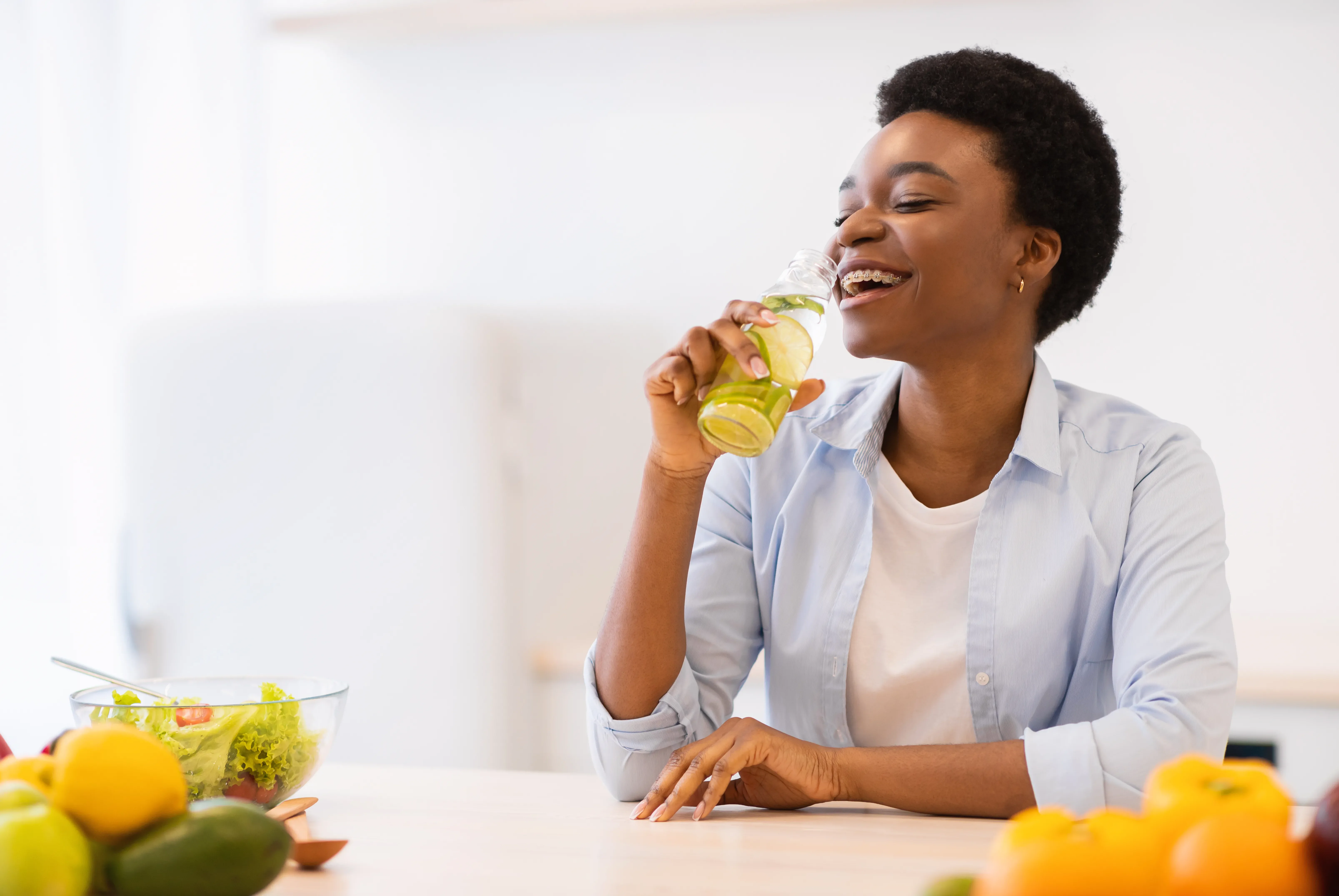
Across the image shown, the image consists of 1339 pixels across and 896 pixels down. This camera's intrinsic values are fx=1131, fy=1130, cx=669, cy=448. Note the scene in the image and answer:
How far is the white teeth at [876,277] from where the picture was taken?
1225mm

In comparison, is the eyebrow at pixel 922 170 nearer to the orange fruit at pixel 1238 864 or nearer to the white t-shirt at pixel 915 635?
the white t-shirt at pixel 915 635

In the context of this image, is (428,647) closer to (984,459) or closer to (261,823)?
(984,459)

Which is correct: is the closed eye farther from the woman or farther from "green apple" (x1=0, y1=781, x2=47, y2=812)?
"green apple" (x1=0, y1=781, x2=47, y2=812)

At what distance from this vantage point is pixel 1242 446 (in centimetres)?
207

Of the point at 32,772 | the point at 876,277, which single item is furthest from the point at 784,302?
the point at 32,772

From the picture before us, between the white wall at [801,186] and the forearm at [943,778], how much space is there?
3.16 feet

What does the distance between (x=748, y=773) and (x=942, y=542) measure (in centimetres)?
37

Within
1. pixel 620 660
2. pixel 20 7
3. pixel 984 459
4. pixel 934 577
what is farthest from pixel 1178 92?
pixel 20 7

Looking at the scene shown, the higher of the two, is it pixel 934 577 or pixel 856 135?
pixel 856 135

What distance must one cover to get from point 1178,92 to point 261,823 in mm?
2059

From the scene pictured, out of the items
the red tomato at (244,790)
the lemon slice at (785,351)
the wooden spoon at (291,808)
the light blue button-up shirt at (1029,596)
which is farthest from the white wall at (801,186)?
the red tomato at (244,790)

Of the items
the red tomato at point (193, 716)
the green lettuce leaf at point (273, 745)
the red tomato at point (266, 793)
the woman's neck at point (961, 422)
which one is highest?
the woman's neck at point (961, 422)

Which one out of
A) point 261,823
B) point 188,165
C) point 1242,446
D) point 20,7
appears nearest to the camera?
point 261,823

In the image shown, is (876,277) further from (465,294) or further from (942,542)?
(465,294)
